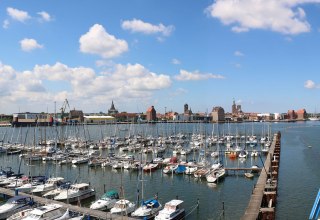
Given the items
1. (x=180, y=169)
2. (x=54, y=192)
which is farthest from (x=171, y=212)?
(x=180, y=169)

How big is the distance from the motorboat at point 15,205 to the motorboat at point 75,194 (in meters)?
4.12

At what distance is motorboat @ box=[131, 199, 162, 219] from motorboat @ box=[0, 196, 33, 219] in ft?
41.3

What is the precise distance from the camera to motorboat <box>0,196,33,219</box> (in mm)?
37781

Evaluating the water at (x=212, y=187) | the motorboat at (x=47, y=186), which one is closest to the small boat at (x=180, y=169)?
the water at (x=212, y=187)

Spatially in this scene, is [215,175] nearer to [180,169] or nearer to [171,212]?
[180,169]

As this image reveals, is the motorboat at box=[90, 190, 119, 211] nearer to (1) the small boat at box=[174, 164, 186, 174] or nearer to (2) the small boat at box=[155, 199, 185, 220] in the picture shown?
(2) the small boat at box=[155, 199, 185, 220]

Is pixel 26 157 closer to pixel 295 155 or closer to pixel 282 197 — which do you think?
pixel 282 197

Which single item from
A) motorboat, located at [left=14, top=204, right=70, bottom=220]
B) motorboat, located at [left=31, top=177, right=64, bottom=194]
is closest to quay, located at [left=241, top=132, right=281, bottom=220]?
motorboat, located at [left=14, top=204, right=70, bottom=220]

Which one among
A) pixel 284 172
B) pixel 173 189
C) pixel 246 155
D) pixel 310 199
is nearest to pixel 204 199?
pixel 173 189

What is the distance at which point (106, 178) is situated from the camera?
61.6 meters

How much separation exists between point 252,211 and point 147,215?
1069cm

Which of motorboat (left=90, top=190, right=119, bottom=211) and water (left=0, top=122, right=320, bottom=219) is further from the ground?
motorboat (left=90, top=190, right=119, bottom=211)

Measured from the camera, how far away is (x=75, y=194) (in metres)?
44.4

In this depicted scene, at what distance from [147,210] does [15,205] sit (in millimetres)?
14597
